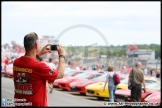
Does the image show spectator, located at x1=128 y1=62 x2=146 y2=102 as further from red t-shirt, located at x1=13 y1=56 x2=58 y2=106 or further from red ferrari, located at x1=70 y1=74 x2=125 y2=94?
red t-shirt, located at x1=13 y1=56 x2=58 y2=106

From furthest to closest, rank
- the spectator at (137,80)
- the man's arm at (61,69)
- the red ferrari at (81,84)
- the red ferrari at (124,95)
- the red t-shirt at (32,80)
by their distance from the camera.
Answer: the red ferrari at (81,84)
the red ferrari at (124,95)
the spectator at (137,80)
the man's arm at (61,69)
the red t-shirt at (32,80)

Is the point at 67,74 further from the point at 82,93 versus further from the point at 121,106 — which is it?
the point at 121,106

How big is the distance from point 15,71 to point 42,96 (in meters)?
0.38

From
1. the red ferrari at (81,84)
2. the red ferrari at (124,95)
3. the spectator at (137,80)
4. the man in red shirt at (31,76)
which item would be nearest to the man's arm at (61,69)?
the man in red shirt at (31,76)

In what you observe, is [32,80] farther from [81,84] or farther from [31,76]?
[81,84]

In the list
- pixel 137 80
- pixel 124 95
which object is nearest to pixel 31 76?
pixel 137 80

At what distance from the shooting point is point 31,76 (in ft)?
11.2

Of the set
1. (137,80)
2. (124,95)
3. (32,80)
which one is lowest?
(124,95)

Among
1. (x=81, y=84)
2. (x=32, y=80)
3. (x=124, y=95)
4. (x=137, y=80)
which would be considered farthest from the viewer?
(x=81, y=84)

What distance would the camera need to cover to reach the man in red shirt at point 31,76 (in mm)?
3361

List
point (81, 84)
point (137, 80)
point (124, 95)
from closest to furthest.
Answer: point (137, 80) → point (124, 95) → point (81, 84)

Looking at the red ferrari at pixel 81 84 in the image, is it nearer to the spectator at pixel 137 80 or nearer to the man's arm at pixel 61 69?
the spectator at pixel 137 80

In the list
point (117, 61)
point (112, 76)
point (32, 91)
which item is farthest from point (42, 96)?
point (117, 61)

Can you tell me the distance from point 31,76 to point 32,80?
35mm
